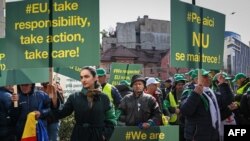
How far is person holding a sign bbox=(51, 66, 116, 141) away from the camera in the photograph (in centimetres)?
595

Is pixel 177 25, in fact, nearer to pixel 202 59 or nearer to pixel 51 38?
pixel 202 59

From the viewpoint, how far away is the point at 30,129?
21.9 feet

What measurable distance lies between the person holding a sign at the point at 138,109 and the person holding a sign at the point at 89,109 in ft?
7.13

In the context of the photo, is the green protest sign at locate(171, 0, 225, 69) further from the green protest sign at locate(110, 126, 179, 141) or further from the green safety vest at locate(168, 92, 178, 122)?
the green safety vest at locate(168, 92, 178, 122)

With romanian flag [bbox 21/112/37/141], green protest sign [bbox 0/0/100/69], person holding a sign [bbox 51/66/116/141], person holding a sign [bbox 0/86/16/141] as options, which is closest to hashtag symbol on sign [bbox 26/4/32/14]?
green protest sign [bbox 0/0/100/69]

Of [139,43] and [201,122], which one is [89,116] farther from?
[139,43]

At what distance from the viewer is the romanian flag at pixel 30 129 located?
6561 mm

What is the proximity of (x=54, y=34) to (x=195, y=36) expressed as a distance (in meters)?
1.96

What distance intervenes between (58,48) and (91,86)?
1.26m

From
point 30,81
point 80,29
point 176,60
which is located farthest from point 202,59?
point 30,81

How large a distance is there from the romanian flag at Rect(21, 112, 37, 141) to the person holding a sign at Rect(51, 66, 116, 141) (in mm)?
605

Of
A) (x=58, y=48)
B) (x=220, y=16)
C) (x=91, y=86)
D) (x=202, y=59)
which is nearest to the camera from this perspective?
(x=91, y=86)

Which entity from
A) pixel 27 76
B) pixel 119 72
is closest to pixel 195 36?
pixel 27 76

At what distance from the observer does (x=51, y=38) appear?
7.10 meters
